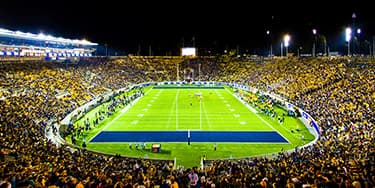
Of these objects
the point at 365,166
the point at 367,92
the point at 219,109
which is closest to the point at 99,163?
the point at 365,166

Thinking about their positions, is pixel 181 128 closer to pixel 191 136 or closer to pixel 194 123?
pixel 194 123

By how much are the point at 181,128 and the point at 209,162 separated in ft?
42.2

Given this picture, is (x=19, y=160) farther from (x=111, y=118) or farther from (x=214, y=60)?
(x=214, y=60)

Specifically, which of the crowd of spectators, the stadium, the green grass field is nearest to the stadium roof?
the stadium

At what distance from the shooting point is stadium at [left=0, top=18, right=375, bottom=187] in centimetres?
1381

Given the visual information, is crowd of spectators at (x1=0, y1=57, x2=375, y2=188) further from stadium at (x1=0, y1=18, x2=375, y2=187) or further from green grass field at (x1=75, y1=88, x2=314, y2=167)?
green grass field at (x1=75, y1=88, x2=314, y2=167)

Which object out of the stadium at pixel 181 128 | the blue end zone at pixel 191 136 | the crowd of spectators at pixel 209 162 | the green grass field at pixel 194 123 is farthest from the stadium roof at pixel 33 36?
the blue end zone at pixel 191 136

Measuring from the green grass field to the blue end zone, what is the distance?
43.4 inches

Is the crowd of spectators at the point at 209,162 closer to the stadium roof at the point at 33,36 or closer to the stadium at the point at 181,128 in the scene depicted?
the stadium at the point at 181,128

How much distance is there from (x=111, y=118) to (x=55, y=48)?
39865mm

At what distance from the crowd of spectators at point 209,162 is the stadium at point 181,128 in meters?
0.10

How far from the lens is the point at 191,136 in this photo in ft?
→ 107

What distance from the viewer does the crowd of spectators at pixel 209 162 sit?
12.8m

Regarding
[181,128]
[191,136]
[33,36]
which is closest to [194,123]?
[181,128]
